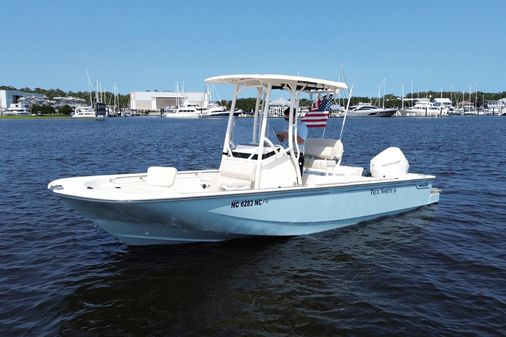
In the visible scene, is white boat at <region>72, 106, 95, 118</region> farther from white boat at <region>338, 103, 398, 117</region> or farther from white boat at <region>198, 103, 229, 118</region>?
white boat at <region>338, 103, 398, 117</region>

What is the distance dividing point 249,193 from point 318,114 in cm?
308

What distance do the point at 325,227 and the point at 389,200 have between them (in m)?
2.02

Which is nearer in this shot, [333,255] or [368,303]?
[368,303]

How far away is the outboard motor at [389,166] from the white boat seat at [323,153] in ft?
3.79

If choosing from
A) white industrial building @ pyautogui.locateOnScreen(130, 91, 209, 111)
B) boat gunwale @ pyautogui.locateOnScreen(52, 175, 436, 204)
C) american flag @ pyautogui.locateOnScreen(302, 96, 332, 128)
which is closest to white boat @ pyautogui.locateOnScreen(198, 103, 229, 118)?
white industrial building @ pyautogui.locateOnScreen(130, 91, 209, 111)

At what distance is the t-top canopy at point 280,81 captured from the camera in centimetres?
830

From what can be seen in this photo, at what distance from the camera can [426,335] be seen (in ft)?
18.7

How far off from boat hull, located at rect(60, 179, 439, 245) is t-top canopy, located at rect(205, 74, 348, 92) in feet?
7.04

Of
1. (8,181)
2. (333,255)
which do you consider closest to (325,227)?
(333,255)

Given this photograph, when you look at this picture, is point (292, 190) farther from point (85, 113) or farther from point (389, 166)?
point (85, 113)

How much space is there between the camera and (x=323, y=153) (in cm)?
1038

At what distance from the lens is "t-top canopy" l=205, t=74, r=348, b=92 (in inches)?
327

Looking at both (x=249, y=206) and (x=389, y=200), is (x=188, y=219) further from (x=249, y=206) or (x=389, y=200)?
(x=389, y=200)

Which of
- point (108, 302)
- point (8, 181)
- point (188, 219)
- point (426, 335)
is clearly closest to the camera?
point (426, 335)
